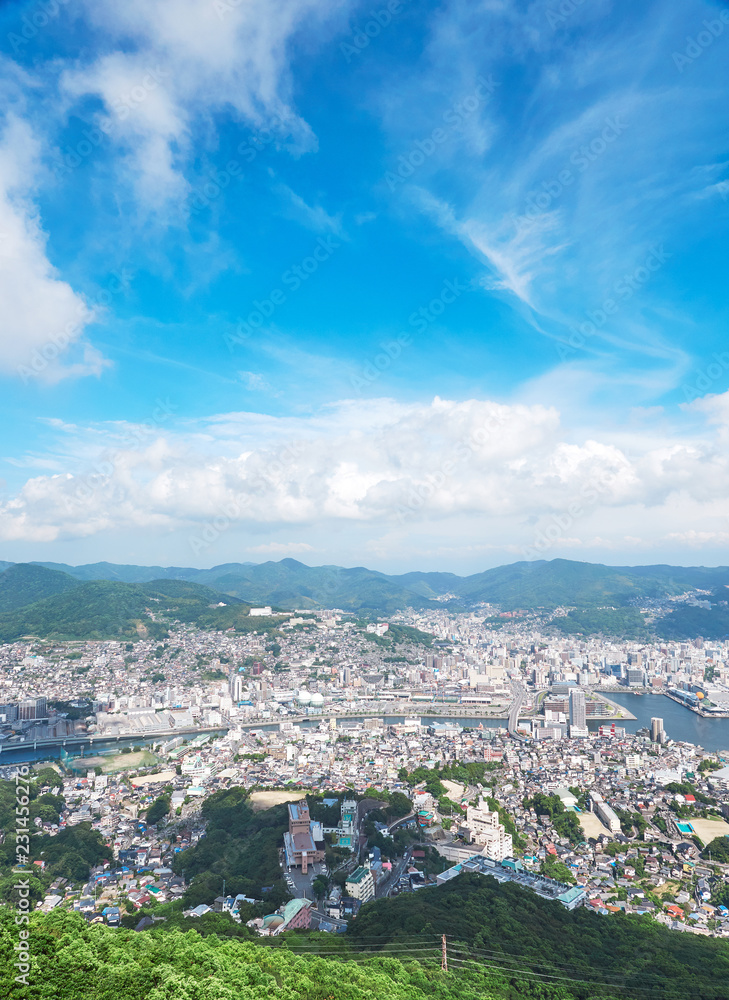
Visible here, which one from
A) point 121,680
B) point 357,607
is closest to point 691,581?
point 357,607

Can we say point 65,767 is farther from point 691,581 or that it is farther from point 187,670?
point 691,581

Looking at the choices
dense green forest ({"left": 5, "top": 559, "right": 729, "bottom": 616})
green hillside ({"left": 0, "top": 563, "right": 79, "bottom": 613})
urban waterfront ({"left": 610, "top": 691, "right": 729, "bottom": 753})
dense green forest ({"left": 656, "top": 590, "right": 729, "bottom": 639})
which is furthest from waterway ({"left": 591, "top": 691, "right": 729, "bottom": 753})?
green hillside ({"left": 0, "top": 563, "right": 79, "bottom": 613})

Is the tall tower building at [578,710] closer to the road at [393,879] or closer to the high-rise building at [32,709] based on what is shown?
the road at [393,879]

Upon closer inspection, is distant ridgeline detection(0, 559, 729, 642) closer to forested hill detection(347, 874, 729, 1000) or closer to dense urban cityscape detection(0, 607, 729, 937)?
dense urban cityscape detection(0, 607, 729, 937)

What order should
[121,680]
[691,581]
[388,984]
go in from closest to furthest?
[388,984] < [121,680] < [691,581]

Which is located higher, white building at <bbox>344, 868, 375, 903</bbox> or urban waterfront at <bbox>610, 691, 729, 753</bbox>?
white building at <bbox>344, 868, 375, 903</bbox>

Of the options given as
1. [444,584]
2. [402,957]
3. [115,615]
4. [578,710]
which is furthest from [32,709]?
[444,584]

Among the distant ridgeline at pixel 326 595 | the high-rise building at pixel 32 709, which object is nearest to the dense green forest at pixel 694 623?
the distant ridgeline at pixel 326 595
